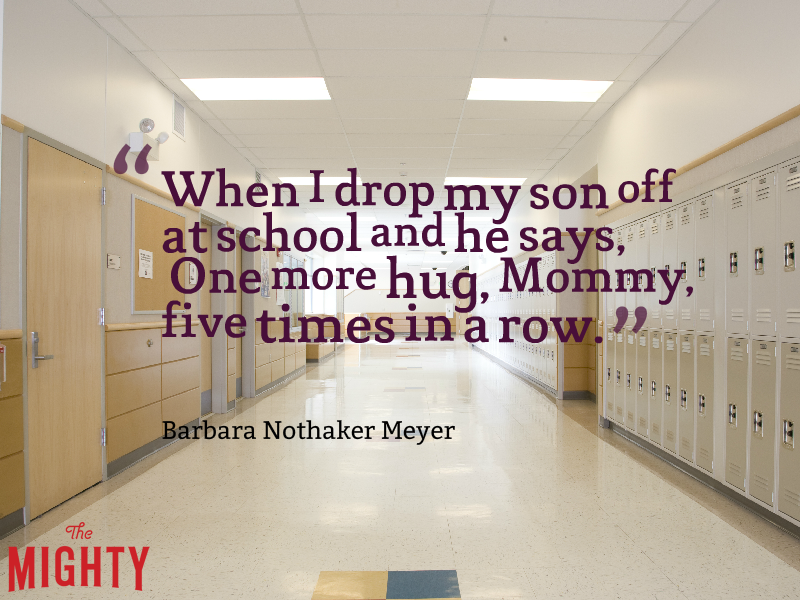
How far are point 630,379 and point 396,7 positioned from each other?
3.53 m

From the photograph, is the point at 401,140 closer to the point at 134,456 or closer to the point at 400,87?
the point at 400,87

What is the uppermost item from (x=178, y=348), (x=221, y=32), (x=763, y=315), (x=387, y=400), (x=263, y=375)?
(x=221, y=32)

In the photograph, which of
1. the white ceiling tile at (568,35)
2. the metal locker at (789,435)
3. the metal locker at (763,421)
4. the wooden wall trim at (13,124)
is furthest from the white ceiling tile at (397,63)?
the metal locker at (789,435)

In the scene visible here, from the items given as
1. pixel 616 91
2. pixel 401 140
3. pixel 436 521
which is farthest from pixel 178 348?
pixel 616 91

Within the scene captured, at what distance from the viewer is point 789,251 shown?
2783 millimetres

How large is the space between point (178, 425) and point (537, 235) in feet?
20.0

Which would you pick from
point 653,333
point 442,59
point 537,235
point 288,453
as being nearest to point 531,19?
point 442,59

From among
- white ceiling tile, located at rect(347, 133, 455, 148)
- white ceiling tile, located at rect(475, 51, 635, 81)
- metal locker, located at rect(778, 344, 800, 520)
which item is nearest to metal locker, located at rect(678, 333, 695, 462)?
metal locker, located at rect(778, 344, 800, 520)

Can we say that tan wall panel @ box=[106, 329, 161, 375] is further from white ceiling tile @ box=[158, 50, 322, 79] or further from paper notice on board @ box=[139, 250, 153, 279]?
white ceiling tile @ box=[158, 50, 322, 79]

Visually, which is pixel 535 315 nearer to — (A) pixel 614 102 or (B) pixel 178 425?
(A) pixel 614 102

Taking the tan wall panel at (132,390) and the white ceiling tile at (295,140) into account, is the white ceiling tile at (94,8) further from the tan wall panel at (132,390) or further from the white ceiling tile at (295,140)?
the white ceiling tile at (295,140)

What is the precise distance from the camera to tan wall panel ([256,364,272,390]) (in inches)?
287

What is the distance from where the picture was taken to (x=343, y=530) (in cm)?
289

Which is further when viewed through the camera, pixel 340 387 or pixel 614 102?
pixel 340 387
